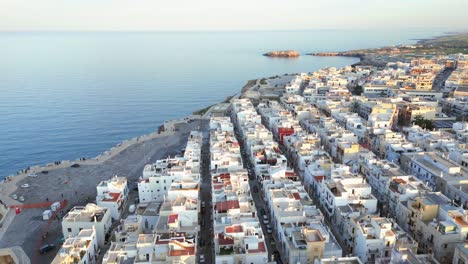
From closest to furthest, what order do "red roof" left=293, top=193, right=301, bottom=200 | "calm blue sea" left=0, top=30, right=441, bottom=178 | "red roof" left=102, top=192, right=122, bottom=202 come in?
"red roof" left=293, top=193, right=301, bottom=200
"red roof" left=102, top=192, right=122, bottom=202
"calm blue sea" left=0, top=30, right=441, bottom=178

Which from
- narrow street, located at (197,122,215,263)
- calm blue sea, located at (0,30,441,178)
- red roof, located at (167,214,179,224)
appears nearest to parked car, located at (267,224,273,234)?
narrow street, located at (197,122,215,263)

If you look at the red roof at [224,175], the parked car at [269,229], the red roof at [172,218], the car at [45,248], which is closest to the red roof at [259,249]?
the parked car at [269,229]

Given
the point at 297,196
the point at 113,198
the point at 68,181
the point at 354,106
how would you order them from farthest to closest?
1. the point at 354,106
2. the point at 68,181
3. the point at 113,198
4. the point at 297,196

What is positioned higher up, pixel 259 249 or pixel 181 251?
pixel 181 251

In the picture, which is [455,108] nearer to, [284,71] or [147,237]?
[147,237]

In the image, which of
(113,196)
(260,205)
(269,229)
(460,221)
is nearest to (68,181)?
(113,196)

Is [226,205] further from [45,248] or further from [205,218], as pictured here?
[45,248]

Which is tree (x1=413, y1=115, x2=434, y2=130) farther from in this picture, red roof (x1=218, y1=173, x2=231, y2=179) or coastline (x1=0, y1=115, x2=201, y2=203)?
coastline (x1=0, y1=115, x2=201, y2=203)
